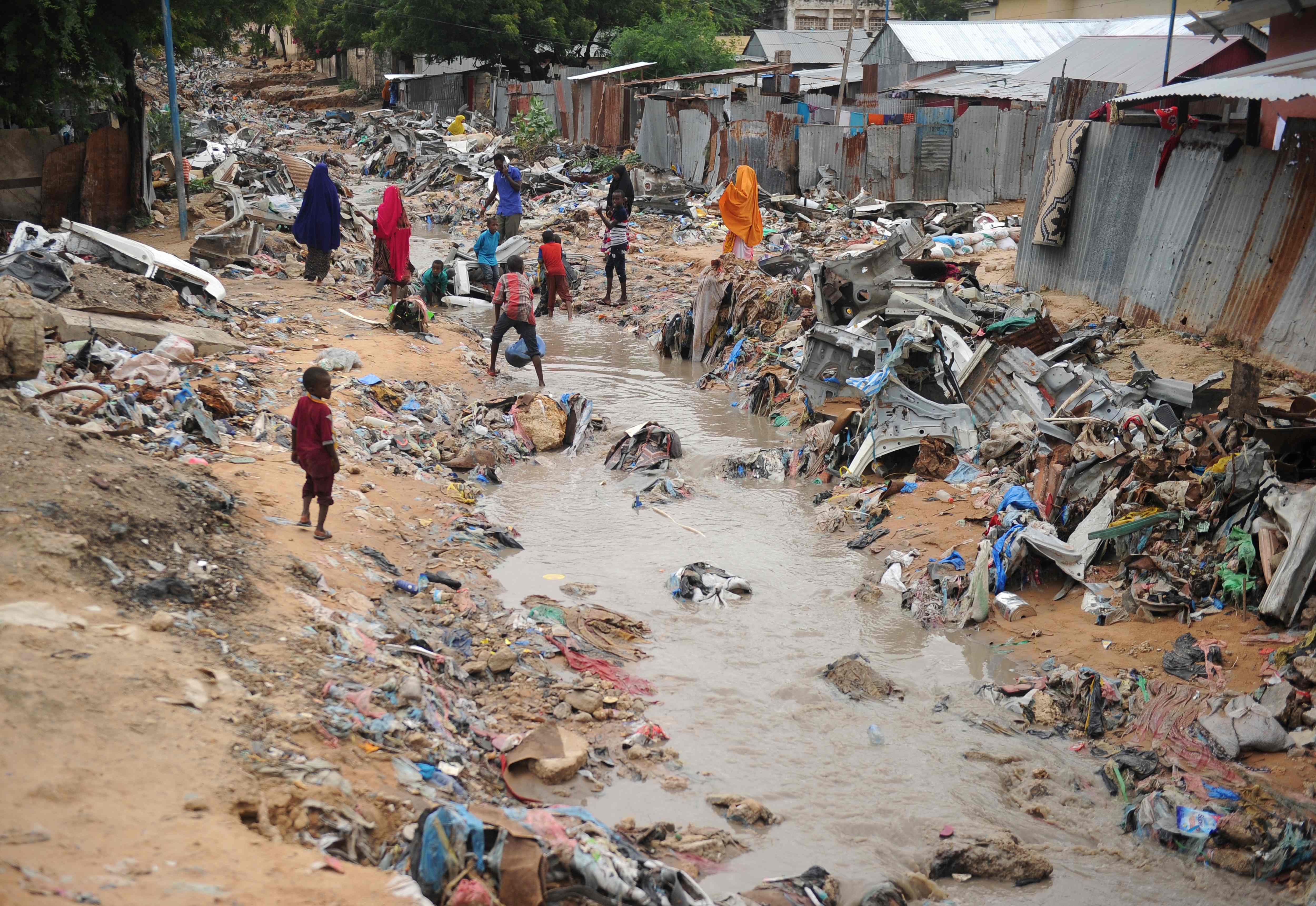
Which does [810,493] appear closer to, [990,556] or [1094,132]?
[990,556]

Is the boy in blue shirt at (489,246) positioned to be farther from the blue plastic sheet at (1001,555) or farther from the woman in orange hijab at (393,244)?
the blue plastic sheet at (1001,555)

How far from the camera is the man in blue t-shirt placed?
42.9ft

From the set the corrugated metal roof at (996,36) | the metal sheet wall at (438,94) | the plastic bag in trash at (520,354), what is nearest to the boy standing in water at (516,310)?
the plastic bag in trash at (520,354)

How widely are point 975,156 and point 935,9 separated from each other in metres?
30.8

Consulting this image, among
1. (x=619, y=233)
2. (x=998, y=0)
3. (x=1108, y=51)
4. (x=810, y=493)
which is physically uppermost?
(x=998, y=0)

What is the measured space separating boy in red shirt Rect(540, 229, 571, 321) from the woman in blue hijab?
2.44m

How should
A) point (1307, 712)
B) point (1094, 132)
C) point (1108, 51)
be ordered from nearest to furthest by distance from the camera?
1. point (1307, 712)
2. point (1094, 132)
3. point (1108, 51)

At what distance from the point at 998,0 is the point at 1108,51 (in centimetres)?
2170

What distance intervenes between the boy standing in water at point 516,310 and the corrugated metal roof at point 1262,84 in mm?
5931

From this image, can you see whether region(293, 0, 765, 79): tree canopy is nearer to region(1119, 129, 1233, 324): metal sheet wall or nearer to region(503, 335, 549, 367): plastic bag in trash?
region(503, 335, 549, 367): plastic bag in trash

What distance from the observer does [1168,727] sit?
4672 millimetres

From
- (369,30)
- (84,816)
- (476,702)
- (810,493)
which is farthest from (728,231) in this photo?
(369,30)

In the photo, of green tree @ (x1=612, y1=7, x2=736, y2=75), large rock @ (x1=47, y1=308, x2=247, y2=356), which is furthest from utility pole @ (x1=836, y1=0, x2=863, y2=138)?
large rock @ (x1=47, y1=308, x2=247, y2=356)

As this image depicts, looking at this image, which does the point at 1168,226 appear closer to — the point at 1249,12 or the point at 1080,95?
the point at 1249,12
